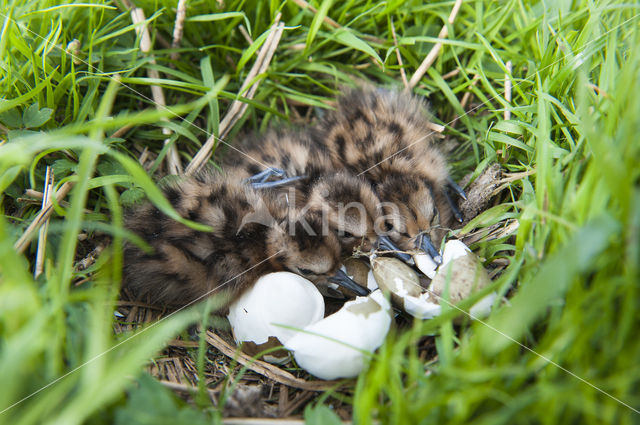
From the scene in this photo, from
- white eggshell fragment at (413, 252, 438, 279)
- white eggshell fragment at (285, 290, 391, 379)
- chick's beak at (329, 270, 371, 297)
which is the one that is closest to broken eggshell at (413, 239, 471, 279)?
white eggshell fragment at (413, 252, 438, 279)

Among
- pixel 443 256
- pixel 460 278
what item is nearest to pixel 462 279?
pixel 460 278

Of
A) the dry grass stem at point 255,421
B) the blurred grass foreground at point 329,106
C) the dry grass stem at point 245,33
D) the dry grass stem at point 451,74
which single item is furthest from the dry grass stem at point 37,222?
the dry grass stem at point 451,74

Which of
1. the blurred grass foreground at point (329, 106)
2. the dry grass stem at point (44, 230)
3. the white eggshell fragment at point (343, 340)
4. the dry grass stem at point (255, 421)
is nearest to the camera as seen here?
the blurred grass foreground at point (329, 106)

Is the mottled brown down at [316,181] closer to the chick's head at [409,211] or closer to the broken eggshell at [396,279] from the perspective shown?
the chick's head at [409,211]

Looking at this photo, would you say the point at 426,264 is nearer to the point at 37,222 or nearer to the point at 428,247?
the point at 428,247

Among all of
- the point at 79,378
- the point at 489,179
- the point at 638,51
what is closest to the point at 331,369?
the point at 79,378

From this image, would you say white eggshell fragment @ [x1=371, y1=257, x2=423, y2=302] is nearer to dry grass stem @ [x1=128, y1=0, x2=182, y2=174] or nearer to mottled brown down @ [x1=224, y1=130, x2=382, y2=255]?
mottled brown down @ [x1=224, y1=130, x2=382, y2=255]

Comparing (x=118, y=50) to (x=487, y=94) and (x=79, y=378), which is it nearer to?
(x=79, y=378)
